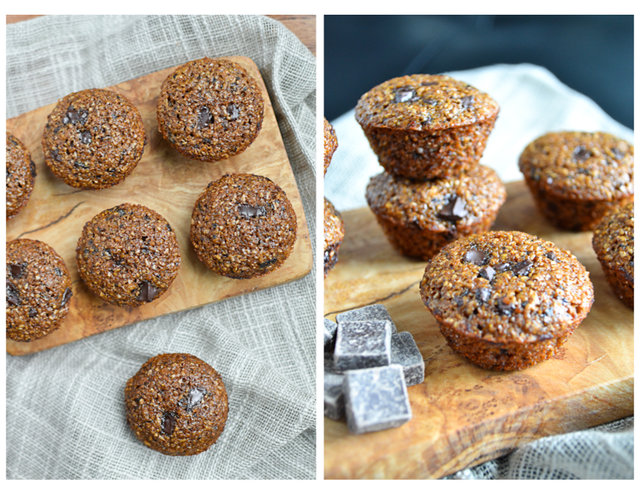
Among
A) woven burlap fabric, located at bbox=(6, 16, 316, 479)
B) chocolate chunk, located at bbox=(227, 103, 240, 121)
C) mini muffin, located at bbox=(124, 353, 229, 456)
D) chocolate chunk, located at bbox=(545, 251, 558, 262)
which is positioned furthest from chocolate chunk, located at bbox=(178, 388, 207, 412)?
chocolate chunk, located at bbox=(545, 251, 558, 262)

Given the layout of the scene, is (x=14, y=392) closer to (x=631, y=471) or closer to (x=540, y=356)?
A: (x=540, y=356)

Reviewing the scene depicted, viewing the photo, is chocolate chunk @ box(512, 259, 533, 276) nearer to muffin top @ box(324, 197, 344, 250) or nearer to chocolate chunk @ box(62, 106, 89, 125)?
muffin top @ box(324, 197, 344, 250)

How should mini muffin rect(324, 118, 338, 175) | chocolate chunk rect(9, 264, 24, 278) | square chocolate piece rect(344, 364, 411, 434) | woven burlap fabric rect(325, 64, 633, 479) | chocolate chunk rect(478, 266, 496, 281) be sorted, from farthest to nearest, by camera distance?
woven burlap fabric rect(325, 64, 633, 479) < chocolate chunk rect(9, 264, 24, 278) < mini muffin rect(324, 118, 338, 175) < chocolate chunk rect(478, 266, 496, 281) < square chocolate piece rect(344, 364, 411, 434)

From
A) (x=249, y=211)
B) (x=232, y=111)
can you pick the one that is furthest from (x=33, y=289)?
(x=232, y=111)

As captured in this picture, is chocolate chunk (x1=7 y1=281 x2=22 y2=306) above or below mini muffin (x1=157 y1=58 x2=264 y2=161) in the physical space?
below

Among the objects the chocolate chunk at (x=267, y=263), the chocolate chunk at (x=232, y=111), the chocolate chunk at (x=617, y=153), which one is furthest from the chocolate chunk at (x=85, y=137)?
the chocolate chunk at (x=617, y=153)
